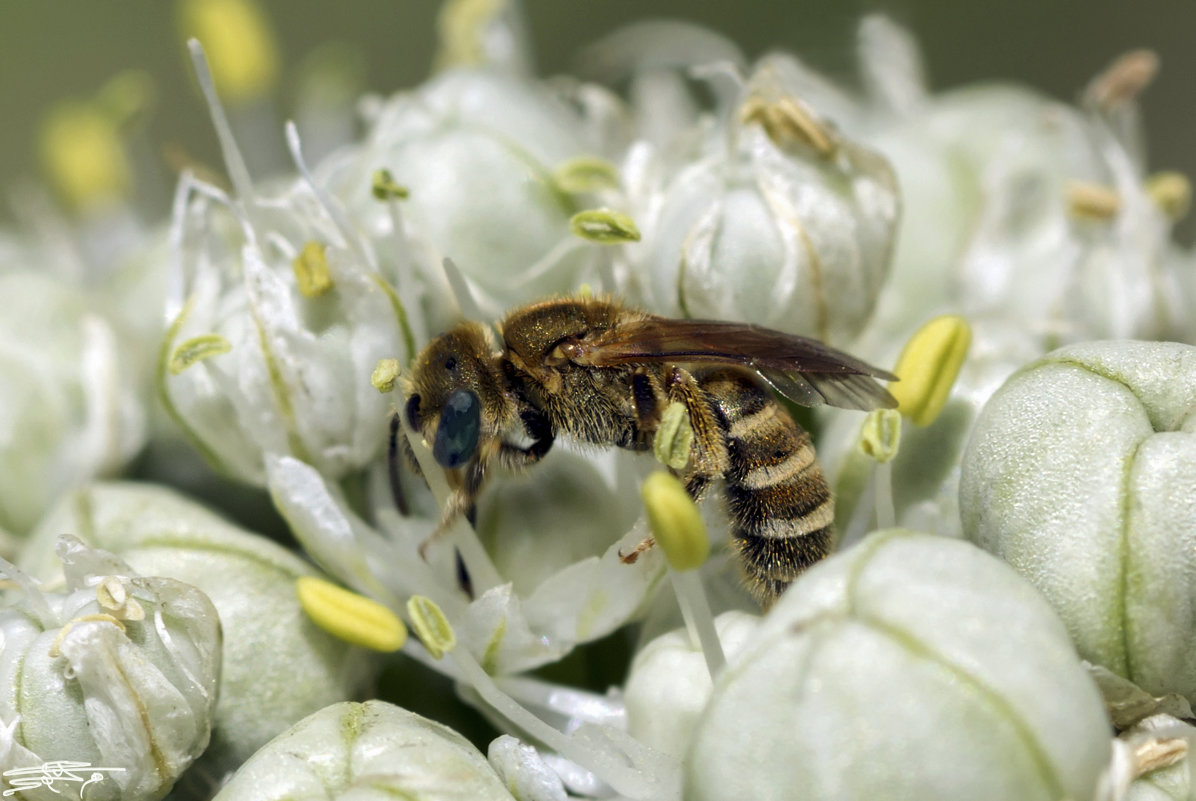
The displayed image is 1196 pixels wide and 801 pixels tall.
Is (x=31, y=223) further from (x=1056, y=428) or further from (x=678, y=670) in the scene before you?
(x=1056, y=428)

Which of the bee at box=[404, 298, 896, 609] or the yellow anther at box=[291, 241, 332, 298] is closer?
the bee at box=[404, 298, 896, 609]

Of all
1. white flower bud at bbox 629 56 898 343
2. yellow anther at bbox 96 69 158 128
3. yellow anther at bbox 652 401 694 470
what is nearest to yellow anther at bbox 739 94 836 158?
white flower bud at bbox 629 56 898 343

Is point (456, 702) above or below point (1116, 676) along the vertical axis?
below

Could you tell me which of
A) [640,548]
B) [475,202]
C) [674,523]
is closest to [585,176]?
[475,202]

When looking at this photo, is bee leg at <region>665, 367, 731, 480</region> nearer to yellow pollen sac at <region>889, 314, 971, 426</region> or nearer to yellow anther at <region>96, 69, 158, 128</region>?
yellow pollen sac at <region>889, 314, 971, 426</region>

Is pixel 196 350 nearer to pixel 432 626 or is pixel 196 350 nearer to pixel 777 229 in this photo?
pixel 432 626

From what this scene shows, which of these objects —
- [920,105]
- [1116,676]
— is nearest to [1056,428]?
[1116,676]
